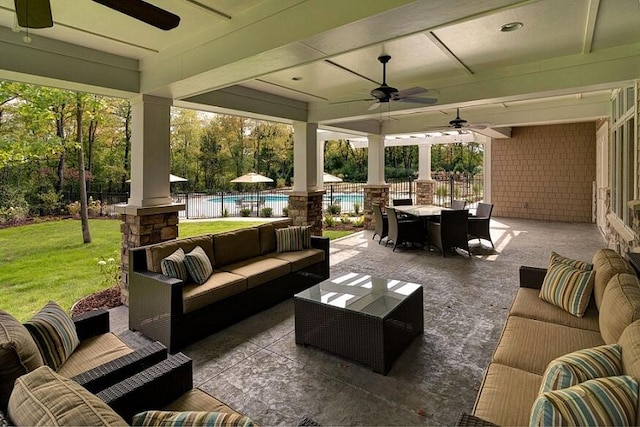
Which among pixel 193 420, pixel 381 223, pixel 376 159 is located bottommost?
pixel 193 420

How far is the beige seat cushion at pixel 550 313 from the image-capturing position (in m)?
2.59

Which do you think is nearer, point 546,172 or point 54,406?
point 54,406

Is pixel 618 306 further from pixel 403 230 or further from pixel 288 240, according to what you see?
pixel 403 230

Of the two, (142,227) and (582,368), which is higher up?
(142,227)

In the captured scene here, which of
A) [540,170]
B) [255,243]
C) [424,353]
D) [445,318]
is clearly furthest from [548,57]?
[540,170]

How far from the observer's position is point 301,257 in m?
4.75

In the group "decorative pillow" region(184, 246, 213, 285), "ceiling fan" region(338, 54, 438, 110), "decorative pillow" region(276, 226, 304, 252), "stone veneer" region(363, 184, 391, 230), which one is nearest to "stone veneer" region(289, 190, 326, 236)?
"decorative pillow" region(276, 226, 304, 252)

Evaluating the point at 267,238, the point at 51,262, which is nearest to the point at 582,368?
the point at 267,238

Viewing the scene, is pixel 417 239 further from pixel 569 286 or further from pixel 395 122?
pixel 569 286

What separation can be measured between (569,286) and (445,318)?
1.34 metres

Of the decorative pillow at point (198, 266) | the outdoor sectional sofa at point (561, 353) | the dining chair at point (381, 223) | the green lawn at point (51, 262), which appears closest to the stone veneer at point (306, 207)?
the dining chair at point (381, 223)

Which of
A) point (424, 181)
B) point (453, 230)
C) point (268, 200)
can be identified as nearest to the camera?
point (453, 230)

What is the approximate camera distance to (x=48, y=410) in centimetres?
104

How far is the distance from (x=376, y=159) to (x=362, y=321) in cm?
766
